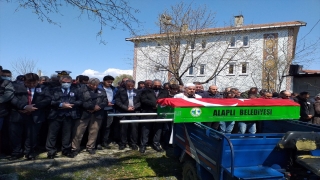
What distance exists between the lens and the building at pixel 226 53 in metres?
17.6

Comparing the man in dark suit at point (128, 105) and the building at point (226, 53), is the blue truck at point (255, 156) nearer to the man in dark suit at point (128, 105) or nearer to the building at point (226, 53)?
the man in dark suit at point (128, 105)

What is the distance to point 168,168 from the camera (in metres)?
5.39

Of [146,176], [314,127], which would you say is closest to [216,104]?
[314,127]

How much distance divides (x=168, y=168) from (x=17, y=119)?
3.16 m

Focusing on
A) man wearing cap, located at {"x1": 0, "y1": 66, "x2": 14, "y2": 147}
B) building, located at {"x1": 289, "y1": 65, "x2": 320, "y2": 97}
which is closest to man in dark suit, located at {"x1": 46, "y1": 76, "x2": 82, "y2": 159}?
man wearing cap, located at {"x1": 0, "y1": 66, "x2": 14, "y2": 147}

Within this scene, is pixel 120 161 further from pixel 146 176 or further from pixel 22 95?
pixel 22 95

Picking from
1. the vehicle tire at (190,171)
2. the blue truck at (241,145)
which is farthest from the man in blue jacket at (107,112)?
the vehicle tire at (190,171)

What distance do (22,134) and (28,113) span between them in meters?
0.54

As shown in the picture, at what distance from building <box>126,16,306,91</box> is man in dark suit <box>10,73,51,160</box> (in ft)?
39.2

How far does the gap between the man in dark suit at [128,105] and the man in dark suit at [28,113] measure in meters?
1.64

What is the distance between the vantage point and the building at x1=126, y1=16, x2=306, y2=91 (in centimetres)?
1762

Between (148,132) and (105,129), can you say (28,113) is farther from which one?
(148,132)

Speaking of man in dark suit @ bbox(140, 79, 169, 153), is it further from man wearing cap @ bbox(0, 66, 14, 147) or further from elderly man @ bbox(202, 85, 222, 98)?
man wearing cap @ bbox(0, 66, 14, 147)

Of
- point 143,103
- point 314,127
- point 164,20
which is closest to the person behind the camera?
point 314,127
